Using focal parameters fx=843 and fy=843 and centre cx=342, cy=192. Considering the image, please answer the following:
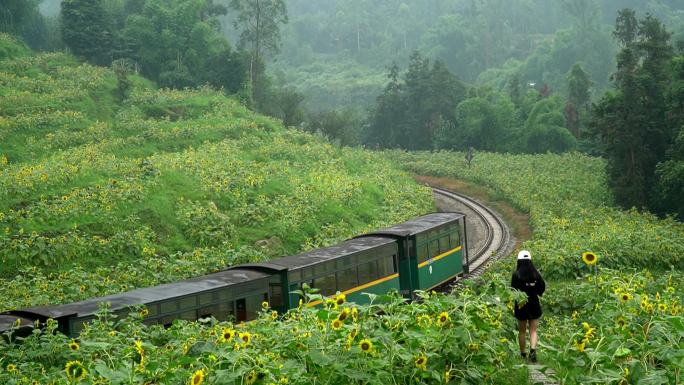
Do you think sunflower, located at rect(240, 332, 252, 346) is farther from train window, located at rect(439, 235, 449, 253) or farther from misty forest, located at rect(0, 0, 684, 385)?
train window, located at rect(439, 235, 449, 253)

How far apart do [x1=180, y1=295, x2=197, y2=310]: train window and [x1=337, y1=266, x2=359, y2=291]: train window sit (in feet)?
15.8

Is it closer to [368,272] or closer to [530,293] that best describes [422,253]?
[368,272]

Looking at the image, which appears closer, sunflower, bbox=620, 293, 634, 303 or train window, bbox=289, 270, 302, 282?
sunflower, bbox=620, 293, 634, 303

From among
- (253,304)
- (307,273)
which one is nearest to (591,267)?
(307,273)

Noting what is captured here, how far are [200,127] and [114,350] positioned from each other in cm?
3550

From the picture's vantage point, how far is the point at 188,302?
1769 cm

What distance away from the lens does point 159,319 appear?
1711cm

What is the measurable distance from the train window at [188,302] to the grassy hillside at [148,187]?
6.44 metres

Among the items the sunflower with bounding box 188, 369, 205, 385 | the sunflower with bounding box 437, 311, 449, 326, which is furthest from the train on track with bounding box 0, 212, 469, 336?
the sunflower with bounding box 188, 369, 205, 385

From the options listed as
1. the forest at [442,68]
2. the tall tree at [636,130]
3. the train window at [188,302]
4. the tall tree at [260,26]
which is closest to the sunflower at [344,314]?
the train window at [188,302]

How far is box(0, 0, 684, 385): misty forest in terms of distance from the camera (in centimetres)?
930

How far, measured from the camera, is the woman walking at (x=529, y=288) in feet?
39.0

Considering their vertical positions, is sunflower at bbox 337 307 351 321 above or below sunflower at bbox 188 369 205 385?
above

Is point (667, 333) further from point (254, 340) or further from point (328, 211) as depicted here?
point (328, 211)
